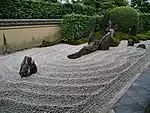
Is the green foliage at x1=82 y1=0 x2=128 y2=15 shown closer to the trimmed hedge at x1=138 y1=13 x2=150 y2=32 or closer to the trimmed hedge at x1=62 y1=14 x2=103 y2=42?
the trimmed hedge at x1=138 y1=13 x2=150 y2=32

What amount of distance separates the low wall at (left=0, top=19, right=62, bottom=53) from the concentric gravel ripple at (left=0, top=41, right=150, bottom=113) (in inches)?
71.7

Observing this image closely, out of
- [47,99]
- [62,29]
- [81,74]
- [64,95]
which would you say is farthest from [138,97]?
[62,29]

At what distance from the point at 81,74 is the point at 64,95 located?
1536mm

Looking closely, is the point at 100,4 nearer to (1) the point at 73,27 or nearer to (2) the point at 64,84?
(1) the point at 73,27

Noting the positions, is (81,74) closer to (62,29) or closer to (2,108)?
(2,108)

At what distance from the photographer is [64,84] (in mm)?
5090

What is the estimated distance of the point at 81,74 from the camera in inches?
231

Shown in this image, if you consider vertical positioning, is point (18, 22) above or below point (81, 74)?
above

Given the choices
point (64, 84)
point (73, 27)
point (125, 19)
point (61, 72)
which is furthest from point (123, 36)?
Result: point (64, 84)

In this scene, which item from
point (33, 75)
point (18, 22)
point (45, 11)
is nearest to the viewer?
point (33, 75)

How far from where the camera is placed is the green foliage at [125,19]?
1525cm

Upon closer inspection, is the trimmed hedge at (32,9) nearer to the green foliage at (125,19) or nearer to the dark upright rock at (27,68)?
the green foliage at (125,19)

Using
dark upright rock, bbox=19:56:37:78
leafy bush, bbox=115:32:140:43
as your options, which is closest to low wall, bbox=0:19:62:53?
leafy bush, bbox=115:32:140:43

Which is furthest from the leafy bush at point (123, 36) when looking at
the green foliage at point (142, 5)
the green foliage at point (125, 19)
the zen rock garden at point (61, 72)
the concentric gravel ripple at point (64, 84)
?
the green foliage at point (142, 5)
